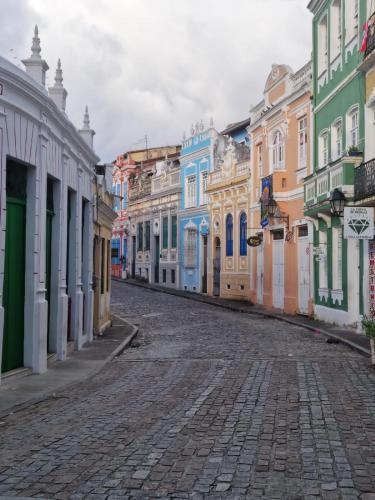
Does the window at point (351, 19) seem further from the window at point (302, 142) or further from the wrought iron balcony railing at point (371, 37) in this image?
the window at point (302, 142)

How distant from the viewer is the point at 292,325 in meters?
20.3

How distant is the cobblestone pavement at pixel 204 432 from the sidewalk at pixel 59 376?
0.22 meters

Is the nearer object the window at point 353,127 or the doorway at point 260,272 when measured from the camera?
the window at point 353,127

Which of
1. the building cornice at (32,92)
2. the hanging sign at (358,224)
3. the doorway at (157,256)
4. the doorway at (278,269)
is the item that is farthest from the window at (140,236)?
the building cornice at (32,92)

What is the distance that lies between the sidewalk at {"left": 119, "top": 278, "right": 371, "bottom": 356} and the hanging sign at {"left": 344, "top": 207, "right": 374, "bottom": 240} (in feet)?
7.74

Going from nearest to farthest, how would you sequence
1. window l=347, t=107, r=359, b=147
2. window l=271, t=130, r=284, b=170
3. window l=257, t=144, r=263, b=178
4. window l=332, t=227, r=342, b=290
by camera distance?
1. window l=347, t=107, r=359, b=147
2. window l=332, t=227, r=342, b=290
3. window l=271, t=130, r=284, b=170
4. window l=257, t=144, r=263, b=178

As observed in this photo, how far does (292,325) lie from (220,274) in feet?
43.6

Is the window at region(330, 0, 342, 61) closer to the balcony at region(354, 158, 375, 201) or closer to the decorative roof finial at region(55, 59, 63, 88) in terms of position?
the balcony at region(354, 158, 375, 201)

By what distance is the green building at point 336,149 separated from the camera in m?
17.0

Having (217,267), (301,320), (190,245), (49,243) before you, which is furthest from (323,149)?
(190,245)

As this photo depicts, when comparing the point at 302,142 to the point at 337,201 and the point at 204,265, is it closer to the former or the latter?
the point at 337,201

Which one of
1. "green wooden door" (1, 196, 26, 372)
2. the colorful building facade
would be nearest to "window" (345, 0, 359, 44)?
"green wooden door" (1, 196, 26, 372)

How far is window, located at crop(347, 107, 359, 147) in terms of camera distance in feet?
57.9

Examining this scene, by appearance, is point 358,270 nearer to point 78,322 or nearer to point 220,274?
point 78,322
